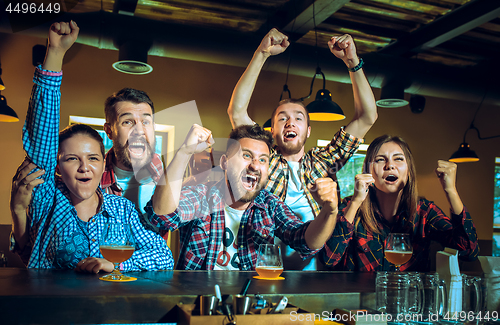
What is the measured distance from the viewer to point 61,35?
165cm

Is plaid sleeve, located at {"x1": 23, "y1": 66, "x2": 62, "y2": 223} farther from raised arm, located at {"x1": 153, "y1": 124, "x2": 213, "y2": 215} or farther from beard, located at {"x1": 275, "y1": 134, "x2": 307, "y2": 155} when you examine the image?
beard, located at {"x1": 275, "y1": 134, "x2": 307, "y2": 155}

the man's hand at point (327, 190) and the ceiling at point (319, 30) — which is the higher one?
the ceiling at point (319, 30)

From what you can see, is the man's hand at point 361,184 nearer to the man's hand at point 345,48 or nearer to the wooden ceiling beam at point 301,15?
the man's hand at point 345,48

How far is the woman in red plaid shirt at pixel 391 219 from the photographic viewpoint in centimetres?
191

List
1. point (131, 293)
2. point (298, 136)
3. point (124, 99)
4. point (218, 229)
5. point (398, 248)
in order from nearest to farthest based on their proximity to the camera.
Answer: point (131, 293) < point (398, 248) < point (218, 229) < point (124, 99) < point (298, 136)

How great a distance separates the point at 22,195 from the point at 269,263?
3.33ft

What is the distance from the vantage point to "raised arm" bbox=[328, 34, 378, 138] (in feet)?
7.62

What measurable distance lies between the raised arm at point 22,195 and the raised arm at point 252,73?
1.31 m

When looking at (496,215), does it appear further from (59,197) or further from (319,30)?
(59,197)

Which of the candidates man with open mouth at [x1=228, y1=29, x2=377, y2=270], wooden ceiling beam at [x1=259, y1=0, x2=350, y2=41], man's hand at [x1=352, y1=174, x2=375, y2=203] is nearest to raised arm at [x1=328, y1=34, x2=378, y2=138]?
man with open mouth at [x1=228, y1=29, x2=377, y2=270]

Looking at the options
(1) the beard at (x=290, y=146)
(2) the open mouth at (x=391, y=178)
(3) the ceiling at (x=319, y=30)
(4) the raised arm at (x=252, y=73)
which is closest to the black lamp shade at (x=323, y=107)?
(3) the ceiling at (x=319, y=30)

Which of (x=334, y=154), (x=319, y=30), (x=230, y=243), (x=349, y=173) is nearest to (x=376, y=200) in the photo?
(x=334, y=154)

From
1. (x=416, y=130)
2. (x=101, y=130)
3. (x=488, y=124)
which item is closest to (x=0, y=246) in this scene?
(x=101, y=130)

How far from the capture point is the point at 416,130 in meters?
6.66
